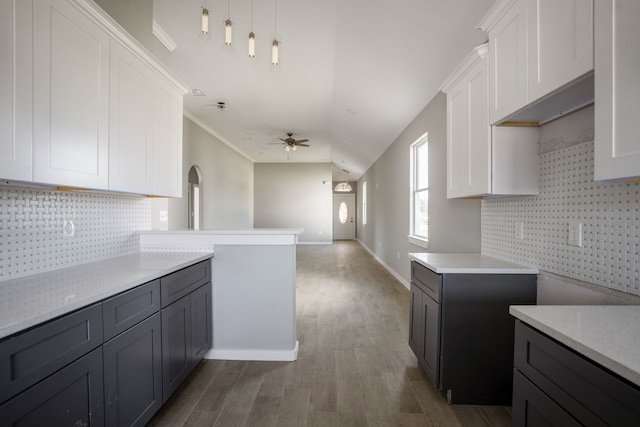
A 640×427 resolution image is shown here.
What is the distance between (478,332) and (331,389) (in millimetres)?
1081

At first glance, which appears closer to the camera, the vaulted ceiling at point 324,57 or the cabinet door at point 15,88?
the cabinet door at point 15,88

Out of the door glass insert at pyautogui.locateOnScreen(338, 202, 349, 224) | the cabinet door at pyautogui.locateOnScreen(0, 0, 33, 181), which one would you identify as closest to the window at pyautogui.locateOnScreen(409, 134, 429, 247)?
the cabinet door at pyautogui.locateOnScreen(0, 0, 33, 181)

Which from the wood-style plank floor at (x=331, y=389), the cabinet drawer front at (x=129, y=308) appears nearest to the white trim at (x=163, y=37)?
the cabinet drawer front at (x=129, y=308)

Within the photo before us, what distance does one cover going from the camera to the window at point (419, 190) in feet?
14.4

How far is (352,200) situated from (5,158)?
12284mm

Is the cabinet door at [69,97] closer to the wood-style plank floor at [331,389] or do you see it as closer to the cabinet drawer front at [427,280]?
the wood-style plank floor at [331,389]

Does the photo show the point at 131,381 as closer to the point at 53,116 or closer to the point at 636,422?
the point at 53,116

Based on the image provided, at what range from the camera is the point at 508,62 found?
163 centimetres

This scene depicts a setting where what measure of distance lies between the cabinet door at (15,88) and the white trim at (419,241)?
3851 millimetres

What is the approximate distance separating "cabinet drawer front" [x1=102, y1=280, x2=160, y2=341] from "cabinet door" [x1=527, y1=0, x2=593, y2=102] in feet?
7.19

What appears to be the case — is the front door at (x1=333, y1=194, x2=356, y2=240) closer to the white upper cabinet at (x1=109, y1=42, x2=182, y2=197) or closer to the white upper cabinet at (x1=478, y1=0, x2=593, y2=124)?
the white upper cabinet at (x1=109, y1=42, x2=182, y2=197)

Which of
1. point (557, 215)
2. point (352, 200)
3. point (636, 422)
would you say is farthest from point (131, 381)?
point (352, 200)

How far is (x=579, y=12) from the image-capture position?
46.1 inches

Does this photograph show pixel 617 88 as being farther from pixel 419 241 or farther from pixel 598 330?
pixel 419 241
